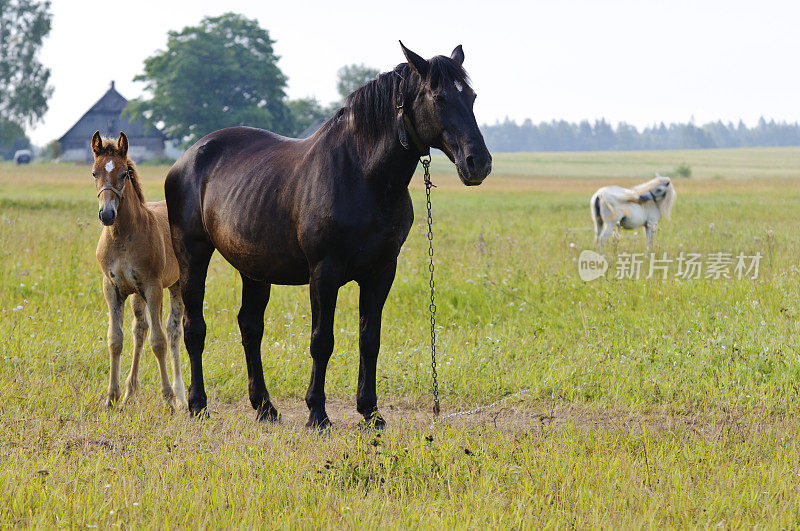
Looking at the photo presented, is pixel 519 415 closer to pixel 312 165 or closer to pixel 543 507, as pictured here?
pixel 543 507

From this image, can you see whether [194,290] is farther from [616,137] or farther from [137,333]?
[616,137]

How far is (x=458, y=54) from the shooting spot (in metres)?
4.83

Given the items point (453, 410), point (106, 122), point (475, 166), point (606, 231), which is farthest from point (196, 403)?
point (106, 122)

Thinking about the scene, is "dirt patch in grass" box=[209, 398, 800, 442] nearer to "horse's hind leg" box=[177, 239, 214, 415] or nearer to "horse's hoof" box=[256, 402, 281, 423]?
"horse's hoof" box=[256, 402, 281, 423]

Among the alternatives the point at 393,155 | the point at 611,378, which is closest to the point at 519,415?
the point at 611,378

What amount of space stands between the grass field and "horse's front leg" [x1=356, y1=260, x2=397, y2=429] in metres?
0.23

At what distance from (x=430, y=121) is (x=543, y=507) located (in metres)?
2.38

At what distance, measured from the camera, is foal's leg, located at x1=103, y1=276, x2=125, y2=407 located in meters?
6.20

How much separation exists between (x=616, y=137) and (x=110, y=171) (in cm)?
17731

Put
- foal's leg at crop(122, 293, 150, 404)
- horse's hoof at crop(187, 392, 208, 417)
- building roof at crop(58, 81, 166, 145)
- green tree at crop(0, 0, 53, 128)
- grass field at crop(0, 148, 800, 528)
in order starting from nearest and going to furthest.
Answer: grass field at crop(0, 148, 800, 528) < horse's hoof at crop(187, 392, 208, 417) < foal's leg at crop(122, 293, 150, 404) < green tree at crop(0, 0, 53, 128) < building roof at crop(58, 81, 166, 145)

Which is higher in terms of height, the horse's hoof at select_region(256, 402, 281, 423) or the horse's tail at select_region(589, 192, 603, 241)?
the horse's tail at select_region(589, 192, 603, 241)

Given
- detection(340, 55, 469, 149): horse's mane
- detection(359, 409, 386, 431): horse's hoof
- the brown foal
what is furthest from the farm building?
detection(359, 409, 386, 431): horse's hoof

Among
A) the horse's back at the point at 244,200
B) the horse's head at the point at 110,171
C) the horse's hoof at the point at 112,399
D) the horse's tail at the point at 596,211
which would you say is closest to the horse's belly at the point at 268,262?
the horse's back at the point at 244,200

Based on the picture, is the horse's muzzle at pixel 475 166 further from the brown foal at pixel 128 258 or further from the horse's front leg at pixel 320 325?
the brown foal at pixel 128 258
